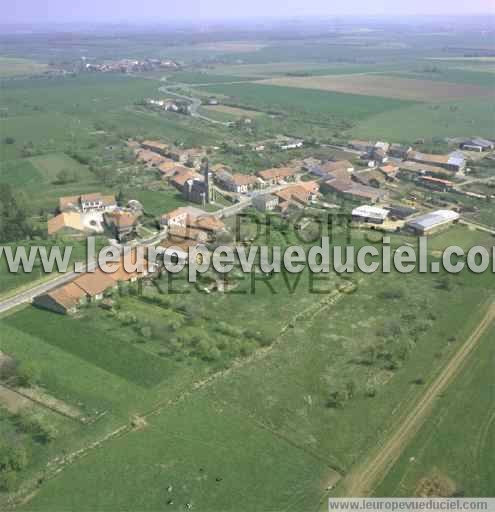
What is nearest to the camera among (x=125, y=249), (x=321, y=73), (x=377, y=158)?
(x=125, y=249)

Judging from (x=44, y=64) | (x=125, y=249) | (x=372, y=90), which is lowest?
(x=125, y=249)

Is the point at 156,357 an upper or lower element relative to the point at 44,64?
lower

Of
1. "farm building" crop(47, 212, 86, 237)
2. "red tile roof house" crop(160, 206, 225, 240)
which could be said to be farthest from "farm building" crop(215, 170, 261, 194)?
"farm building" crop(47, 212, 86, 237)

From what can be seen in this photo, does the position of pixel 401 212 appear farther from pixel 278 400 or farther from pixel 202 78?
pixel 202 78

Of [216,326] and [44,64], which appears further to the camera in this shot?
[44,64]

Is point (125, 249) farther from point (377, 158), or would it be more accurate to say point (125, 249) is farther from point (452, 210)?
point (377, 158)

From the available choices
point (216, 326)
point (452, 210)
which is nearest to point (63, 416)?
point (216, 326)

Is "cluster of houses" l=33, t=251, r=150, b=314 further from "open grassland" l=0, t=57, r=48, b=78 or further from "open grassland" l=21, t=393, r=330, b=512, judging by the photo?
"open grassland" l=0, t=57, r=48, b=78
